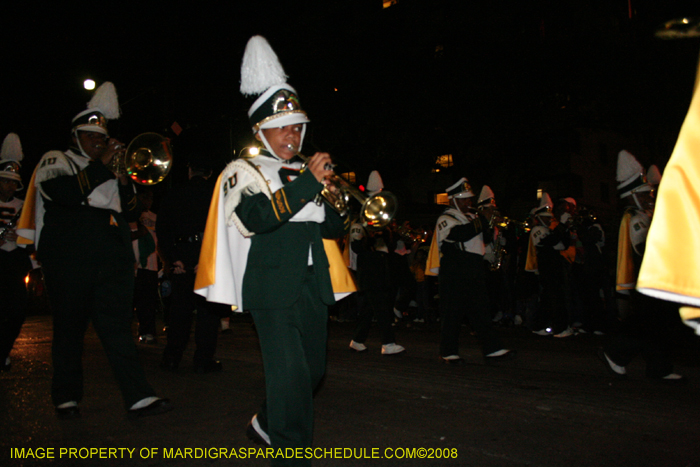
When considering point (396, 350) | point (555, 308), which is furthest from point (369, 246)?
point (555, 308)

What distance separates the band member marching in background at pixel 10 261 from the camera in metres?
5.97

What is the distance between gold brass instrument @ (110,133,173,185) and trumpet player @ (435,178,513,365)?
3276mm

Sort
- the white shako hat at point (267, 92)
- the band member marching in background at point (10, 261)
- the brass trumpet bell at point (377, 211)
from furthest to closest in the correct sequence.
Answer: the band member marching in background at point (10, 261) < the brass trumpet bell at point (377, 211) < the white shako hat at point (267, 92)

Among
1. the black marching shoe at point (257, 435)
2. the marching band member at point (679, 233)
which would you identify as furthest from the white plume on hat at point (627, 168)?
the marching band member at point (679, 233)

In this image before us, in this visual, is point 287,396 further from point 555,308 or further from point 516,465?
point 555,308

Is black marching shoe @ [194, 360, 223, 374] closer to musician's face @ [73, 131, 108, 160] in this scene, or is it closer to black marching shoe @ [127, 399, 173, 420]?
black marching shoe @ [127, 399, 173, 420]

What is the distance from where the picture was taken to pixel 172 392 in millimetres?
5031

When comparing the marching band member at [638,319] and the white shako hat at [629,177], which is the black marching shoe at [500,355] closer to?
the marching band member at [638,319]

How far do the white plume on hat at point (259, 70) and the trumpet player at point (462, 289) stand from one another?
377cm

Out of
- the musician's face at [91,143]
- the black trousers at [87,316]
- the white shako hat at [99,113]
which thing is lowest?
the black trousers at [87,316]

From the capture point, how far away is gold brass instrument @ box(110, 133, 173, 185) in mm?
5415

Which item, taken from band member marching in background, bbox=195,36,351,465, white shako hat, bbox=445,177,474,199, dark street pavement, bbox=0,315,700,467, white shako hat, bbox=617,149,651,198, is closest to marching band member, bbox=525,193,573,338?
dark street pavement, bbox=0,315,700,467

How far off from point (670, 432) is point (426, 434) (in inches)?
65.2

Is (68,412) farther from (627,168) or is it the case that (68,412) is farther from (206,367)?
(627,168)
